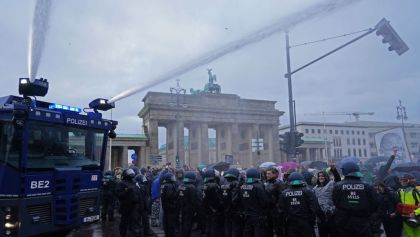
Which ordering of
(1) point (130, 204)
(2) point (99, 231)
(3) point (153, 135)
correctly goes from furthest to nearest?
(3) point (153, 135) < (2) point (99, 231) < (1) point (130, 204)

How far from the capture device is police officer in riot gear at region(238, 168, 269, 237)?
6.90 m

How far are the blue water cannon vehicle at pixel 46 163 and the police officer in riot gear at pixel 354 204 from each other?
5.25 meters

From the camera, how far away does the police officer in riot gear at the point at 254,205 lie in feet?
22.6

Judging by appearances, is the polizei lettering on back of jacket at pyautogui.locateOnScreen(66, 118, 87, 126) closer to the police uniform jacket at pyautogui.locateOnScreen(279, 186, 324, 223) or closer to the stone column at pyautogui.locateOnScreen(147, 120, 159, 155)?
the police uniform jacket at pyautogui.locateOnScreen(279, 186, 324, 223)

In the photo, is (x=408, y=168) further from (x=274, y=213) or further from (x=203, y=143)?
(x=203, y=143)

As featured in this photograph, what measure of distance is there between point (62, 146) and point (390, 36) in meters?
8.68

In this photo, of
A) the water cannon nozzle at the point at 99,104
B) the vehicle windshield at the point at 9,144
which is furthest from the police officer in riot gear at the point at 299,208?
the vehicle windshield at the point at 9,144

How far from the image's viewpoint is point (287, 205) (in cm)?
626

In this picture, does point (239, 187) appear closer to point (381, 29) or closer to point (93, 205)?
point (93, 205)

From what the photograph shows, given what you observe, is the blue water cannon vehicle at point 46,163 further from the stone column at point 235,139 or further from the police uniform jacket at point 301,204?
the stone column at point 235,139

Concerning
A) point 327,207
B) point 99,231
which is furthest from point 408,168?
point 99,231

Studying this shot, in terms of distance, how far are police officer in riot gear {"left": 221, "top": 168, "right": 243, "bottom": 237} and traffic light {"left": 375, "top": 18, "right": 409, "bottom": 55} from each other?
5441 mm

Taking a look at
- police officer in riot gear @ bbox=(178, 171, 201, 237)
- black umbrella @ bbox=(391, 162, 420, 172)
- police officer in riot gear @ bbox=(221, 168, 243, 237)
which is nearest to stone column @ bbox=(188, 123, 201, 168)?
black umbrella @ bbox=(391, 162, 420, 172)

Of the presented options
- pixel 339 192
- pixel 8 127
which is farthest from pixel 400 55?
pixel 8 127
